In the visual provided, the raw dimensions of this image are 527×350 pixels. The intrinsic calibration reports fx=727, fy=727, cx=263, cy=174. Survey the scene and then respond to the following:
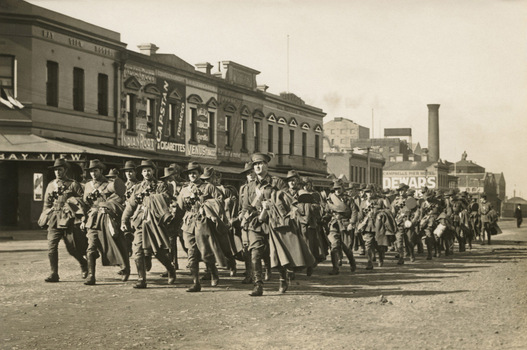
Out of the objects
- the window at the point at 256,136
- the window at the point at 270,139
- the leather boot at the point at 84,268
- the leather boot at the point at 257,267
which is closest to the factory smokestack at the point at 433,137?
the window at the point at 270,139

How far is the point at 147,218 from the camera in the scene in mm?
11781

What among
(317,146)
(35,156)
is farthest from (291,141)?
(35,156)

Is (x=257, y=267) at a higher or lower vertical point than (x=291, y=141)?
lower

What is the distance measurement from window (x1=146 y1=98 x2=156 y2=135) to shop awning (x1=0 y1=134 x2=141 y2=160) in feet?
24.2

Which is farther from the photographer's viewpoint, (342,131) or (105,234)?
(342,131)

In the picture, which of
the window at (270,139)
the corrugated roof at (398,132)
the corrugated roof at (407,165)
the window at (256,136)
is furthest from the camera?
the corrugated roof at (398,132)

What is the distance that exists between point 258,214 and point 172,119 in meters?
27.7

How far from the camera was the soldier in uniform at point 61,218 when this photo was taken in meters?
12.5

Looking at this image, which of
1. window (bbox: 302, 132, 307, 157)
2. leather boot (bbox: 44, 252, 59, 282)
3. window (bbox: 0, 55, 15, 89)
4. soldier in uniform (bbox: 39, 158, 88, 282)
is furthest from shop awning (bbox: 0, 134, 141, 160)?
window (bbox: 302, 132, 307, 157)

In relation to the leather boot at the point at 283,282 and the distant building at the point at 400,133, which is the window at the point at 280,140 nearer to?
the leather boot at the point at 283,282

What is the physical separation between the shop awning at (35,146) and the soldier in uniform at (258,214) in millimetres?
16910

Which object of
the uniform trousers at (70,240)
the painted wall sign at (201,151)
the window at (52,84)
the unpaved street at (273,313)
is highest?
the window at (52,84)

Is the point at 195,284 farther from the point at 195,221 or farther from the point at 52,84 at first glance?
the point at 52,84

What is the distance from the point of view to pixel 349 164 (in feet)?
246
